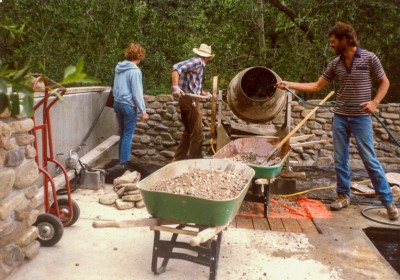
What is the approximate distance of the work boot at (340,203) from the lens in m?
5.29

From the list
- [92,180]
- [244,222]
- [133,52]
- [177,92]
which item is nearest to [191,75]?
[177,92]

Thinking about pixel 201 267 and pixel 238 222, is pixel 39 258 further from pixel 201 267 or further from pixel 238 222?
pixel 238 222

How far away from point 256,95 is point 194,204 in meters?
3.04

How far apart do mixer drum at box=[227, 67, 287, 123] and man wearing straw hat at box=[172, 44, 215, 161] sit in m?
0.73

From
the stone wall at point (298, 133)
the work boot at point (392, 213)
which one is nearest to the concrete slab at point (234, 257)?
the work boot at point (392, 213)

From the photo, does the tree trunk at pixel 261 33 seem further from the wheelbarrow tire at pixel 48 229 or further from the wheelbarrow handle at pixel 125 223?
the wheelbarrow handle at pixel 125 223

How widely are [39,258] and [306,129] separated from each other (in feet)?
18.7

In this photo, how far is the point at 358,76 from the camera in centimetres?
487

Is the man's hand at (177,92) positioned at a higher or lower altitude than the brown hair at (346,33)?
lower

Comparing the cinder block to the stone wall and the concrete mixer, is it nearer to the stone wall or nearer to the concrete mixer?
the concrete mixer

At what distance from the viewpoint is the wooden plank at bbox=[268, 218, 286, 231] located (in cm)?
463

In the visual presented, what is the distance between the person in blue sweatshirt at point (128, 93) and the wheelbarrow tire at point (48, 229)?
2563 millimetres

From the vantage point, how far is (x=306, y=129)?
8.20m

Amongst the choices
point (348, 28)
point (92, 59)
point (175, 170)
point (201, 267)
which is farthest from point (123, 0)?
point (201, 267)
